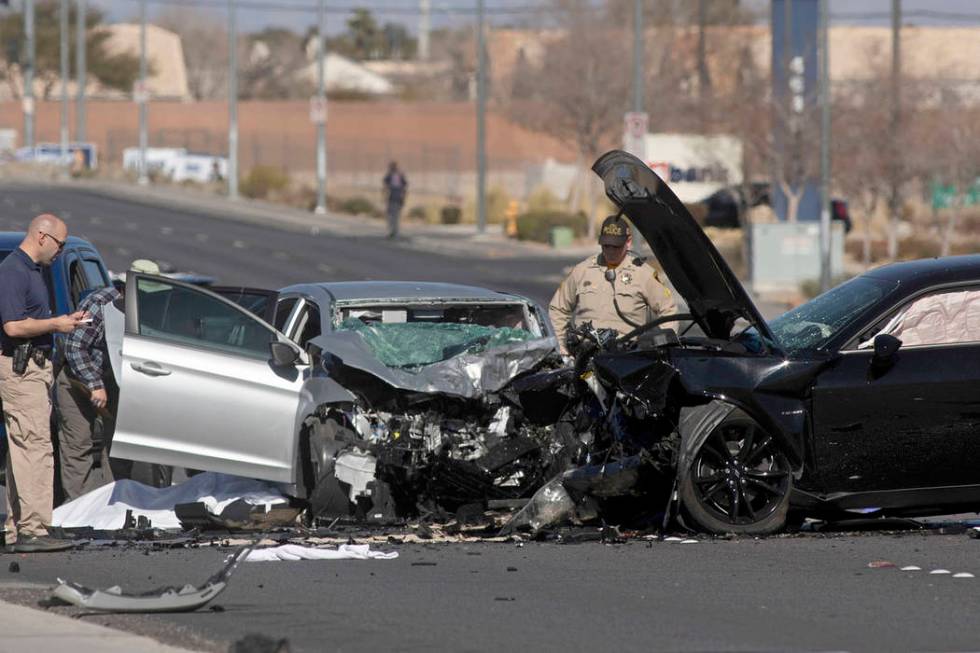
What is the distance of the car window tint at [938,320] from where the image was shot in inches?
372

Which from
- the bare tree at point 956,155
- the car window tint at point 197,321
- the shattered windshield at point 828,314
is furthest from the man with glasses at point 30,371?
the bare tree at point 956,155

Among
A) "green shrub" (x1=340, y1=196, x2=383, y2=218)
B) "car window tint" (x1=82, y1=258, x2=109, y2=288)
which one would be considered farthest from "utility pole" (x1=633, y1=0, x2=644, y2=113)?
"green shrub" (x1=340, y1=196, x2=383, y2=218)

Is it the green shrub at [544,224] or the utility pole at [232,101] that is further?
the utility pole at [232,101]

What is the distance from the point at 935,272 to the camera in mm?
9617

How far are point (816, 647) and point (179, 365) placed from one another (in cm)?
483

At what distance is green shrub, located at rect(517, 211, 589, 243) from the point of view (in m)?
48.9

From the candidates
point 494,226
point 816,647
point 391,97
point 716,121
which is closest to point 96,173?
point 494,226

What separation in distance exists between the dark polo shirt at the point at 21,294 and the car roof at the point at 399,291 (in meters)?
2.19

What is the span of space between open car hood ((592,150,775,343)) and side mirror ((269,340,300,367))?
7.19 ft

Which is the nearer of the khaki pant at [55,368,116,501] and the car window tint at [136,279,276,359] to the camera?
the car window tint at [136,279,276,359]

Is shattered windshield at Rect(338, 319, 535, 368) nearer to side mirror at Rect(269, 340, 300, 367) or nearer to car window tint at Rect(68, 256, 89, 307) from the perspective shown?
side mirror at Rect(269, 340, 300, 367)

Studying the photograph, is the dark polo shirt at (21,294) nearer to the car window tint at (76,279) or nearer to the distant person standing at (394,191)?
the car window tint at (76,279)

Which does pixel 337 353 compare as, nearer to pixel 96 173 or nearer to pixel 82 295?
pixel 82 295

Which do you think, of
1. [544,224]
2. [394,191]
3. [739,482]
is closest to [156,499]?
[739,482]
